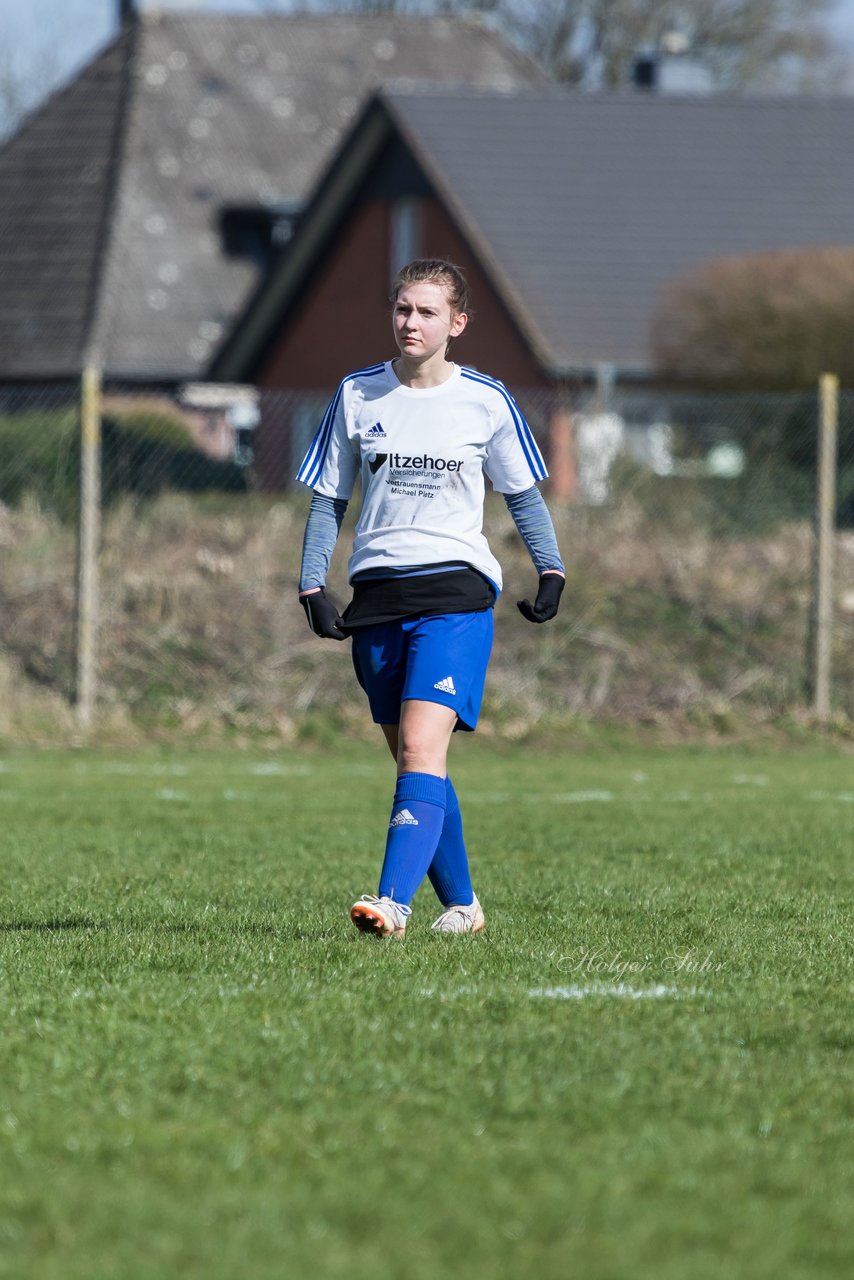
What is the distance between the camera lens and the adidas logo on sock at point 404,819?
6246mm

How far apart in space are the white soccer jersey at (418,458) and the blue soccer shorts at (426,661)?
0.18 meters

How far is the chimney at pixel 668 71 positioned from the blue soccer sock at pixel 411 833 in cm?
3470

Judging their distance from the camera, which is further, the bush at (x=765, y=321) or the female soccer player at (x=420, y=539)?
the bush at (x=765, y=321)

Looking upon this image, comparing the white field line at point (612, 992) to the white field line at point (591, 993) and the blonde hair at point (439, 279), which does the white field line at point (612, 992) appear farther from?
the blonde hair at point (439, 279)

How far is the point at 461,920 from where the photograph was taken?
6.50 m

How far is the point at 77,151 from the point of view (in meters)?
42.6

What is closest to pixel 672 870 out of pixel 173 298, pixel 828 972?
pixel 828 972

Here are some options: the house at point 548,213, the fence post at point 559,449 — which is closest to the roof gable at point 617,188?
the house at point 548,213

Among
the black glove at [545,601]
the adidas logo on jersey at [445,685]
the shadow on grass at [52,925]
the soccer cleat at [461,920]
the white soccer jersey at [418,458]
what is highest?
the white soccer jersey at [418,458]

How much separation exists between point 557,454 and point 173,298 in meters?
17.8

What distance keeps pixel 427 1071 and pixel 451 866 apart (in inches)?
81.1

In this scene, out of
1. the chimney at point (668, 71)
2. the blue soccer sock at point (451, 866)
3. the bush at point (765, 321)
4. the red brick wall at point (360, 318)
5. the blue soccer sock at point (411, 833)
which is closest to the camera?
the blue soccer sock at point (411, 833)

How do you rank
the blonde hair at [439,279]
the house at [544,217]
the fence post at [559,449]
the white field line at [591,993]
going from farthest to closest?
1. the house at [544,217]
2. the fence post at [559,449]
3. the blonde hair at [439,279]
4. the white field line at [591,993]

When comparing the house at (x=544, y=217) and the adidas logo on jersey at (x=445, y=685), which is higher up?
the house at (x=544, y=217)
